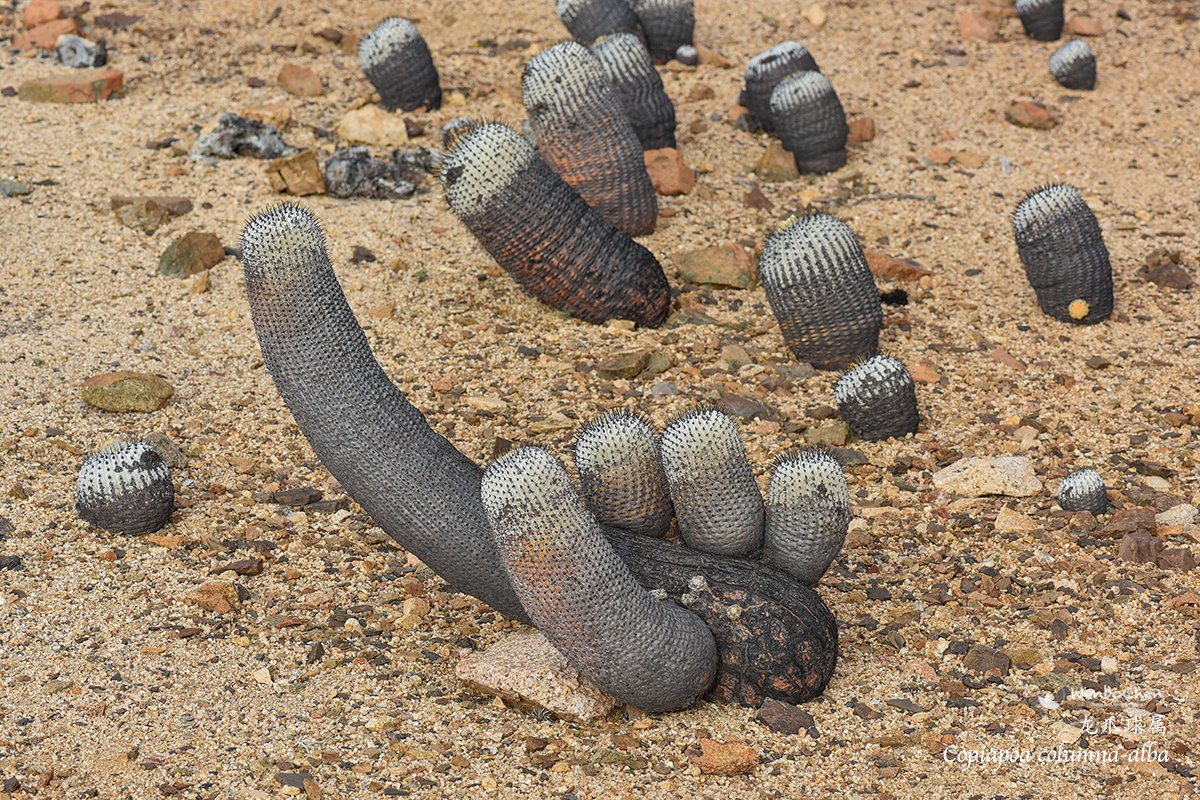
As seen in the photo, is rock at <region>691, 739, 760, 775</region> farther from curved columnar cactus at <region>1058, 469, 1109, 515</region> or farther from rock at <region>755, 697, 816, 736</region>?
curved columnar cactus at <region>1058, 469, 1109, 515</region>

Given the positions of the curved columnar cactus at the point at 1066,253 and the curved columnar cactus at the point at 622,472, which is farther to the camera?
the curved columnar cactus at the point at 1066,253

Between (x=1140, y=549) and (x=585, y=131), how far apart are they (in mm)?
3658

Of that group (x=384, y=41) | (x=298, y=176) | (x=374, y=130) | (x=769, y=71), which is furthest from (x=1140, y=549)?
(x=384, y=41)

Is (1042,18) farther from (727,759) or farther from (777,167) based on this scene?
(727,759)

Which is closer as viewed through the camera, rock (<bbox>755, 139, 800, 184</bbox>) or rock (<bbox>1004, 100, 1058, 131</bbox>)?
rock (<bbox>755, 139, 800, 184</bbox>)

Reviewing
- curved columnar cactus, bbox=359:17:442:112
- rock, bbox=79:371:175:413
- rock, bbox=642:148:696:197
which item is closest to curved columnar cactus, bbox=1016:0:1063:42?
rock, bbox=642:148:696:197

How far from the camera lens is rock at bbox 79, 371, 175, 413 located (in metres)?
6.46

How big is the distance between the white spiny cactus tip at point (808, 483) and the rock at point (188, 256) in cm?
385

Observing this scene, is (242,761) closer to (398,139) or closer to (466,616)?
(466,616)

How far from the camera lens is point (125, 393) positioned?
6.49 meters

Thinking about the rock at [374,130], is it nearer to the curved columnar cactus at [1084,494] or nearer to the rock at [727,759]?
the curved columnar cactus at [1084,494]

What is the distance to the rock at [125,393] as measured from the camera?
6465 millimetres

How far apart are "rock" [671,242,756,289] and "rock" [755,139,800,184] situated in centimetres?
127

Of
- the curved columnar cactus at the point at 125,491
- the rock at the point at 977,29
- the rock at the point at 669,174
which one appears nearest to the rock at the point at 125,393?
the curved columnar cactus at the point at 125,491
